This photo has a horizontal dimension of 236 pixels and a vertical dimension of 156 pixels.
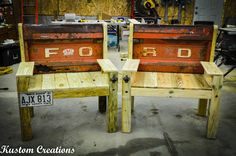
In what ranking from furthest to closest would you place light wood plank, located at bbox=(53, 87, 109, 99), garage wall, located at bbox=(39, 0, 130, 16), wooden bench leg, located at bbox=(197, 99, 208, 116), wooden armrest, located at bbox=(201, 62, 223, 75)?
garage wall, located at bbox=(39, 0, 130, 16) → wooden bench leg, located at bbox=(197, 99, 208, 116) → wooden armrest, located at bbox=(201, 62, 223, 75) → light wood plank, located at bbox=(53, 87, 109, 99)

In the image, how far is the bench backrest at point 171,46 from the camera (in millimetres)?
3684

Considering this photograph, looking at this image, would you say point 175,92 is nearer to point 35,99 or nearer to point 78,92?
point 78,92

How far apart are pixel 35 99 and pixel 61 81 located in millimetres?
451

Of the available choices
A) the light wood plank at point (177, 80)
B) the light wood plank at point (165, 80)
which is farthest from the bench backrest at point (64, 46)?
the light wood plank at point (177, 80)

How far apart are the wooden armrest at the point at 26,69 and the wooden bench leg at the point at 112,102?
928mm

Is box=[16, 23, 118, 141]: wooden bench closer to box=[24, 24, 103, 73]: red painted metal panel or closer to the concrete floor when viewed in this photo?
box=[24, 24, 103, 73]: red painted metal panel

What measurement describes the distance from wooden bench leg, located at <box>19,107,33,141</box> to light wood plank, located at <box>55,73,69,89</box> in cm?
43

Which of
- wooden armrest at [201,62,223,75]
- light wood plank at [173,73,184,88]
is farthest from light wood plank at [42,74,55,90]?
wooden armrest at [201,62,223,75]

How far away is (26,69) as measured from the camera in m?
3.18

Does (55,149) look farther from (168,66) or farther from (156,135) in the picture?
(168,66)

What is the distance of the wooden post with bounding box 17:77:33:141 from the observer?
9.64 feet

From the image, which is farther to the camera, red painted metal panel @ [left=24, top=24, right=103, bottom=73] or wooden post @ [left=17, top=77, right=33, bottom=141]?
red painted metal panel @ [left=24, top=24, right=103, bottom=73]

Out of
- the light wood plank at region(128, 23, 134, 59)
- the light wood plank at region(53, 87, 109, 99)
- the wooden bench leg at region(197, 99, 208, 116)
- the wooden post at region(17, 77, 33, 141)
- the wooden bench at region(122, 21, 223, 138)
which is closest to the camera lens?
the wooden post at region(17, 77, 33, 141)

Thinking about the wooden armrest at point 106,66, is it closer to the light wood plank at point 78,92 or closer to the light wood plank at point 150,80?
the light wood plank at point 78,92
